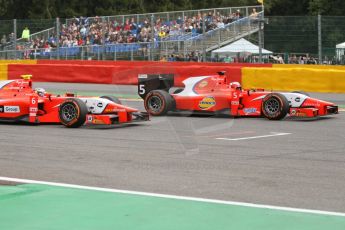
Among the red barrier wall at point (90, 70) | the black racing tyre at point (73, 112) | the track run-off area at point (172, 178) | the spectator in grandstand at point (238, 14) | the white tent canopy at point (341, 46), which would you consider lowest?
the track run-off area at point (172, 178)

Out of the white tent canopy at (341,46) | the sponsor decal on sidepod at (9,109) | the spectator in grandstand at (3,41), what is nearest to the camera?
the sponsor decal on sidepod at (9,109)

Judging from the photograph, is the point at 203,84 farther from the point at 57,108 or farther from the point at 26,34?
the point at 26,34

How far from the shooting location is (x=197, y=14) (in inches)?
1072

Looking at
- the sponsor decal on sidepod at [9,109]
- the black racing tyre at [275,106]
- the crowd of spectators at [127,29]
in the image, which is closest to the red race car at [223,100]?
the black racing tyre at [275,106]

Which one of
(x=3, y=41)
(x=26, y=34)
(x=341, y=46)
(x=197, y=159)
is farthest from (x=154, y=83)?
(x=3, y=41)

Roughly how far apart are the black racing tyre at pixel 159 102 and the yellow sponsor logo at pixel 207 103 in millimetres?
596

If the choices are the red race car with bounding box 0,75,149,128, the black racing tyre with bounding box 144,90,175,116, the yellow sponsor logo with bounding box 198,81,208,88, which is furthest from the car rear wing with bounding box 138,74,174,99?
the red race car with bounding box 0,75,149,128

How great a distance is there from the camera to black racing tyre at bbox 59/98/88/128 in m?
12.3

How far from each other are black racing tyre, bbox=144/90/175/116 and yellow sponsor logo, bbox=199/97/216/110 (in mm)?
596

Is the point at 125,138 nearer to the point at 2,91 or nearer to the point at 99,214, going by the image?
the point at 2,91

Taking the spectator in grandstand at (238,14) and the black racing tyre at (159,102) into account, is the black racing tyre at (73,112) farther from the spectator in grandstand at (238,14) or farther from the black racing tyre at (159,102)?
the spectator in grandstand at (238,14)

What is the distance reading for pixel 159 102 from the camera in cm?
1452

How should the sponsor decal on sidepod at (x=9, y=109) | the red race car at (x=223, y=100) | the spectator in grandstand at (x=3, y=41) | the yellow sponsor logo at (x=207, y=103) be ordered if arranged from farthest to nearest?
the spectator in grandstand at (x=3, y=41), the yellow sponsor logo at (x=207, y=103), the red race car at (x=223, y=100), the sponsor decal on sidepod at (x=9, y=109)

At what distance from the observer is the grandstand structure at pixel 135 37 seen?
25.8m
